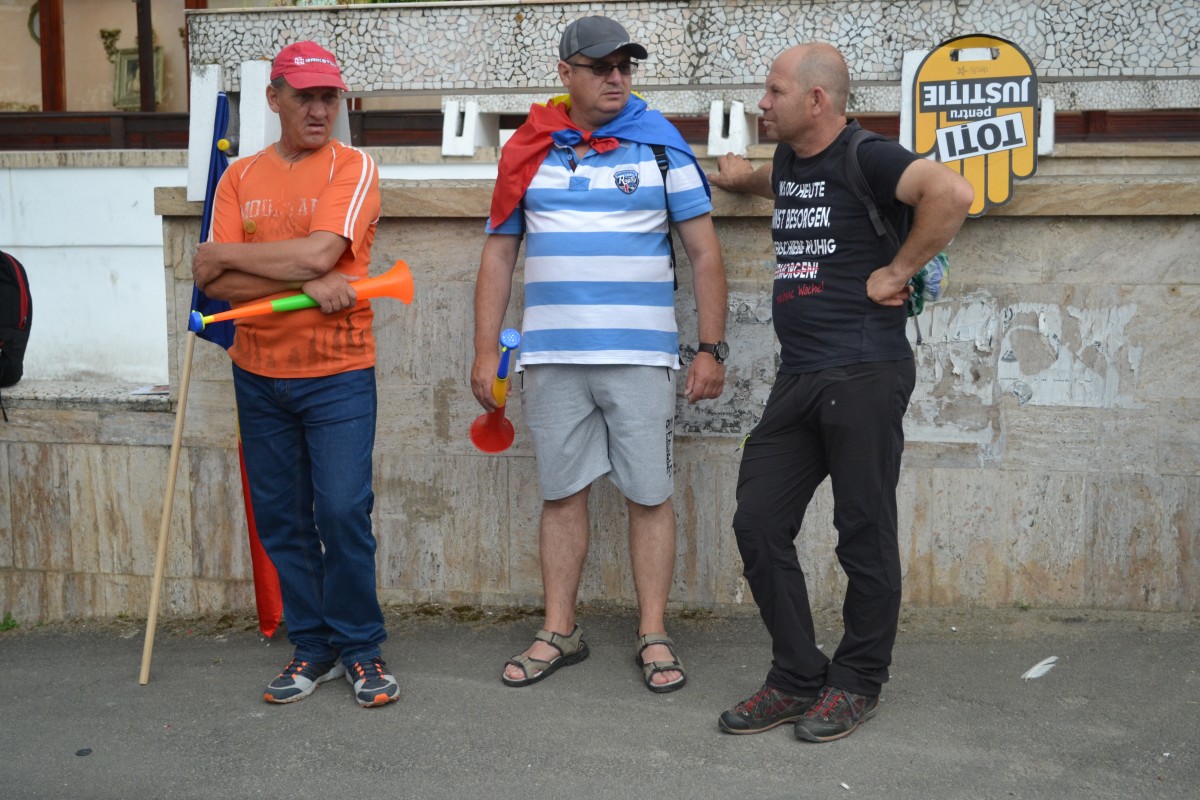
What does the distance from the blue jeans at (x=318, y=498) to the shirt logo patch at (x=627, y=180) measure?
1005 millimetres

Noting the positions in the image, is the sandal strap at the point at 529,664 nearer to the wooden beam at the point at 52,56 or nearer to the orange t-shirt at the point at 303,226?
the orange t-shirt at the point at 303,226

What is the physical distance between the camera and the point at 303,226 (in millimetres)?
4105

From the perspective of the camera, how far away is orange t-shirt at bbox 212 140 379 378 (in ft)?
13.4

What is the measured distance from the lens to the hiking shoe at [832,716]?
3.80m

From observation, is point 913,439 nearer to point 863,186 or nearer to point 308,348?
point 863,186

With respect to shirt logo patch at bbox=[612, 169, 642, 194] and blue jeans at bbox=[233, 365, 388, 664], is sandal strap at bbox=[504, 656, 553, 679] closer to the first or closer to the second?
blue jeans at bbox=[233, 365, 388, 664]

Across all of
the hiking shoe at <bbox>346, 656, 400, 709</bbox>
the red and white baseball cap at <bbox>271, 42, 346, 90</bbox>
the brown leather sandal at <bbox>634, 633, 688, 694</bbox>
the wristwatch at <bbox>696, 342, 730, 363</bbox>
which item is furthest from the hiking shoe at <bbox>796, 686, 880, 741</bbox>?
the red and white baseball cap at <bbox>271, 42, 346, 90</bbox>

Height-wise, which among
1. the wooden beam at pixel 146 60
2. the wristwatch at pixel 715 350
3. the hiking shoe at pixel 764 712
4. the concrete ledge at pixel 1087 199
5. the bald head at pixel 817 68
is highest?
the wooden beam at pixel 146 60

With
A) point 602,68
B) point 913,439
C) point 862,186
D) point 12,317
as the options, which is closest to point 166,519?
point 12,317

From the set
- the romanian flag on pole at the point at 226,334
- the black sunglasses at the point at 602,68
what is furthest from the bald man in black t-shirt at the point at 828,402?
the romanian flag on pole at the point at 226,334

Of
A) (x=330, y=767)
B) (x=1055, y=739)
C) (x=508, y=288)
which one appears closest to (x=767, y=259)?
(x=508, y=288)

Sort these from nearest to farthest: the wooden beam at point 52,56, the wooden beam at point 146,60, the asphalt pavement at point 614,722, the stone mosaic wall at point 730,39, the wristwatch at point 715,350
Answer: the asphalt pavement at point 614,722 → the wristwatch at point 715,350 → the stone mosaic wall at point 730,39 → the wooden beam at point 146,60 → the wooden beam at point 52,56

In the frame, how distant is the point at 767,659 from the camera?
4570 mm

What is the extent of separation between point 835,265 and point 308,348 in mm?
1636
